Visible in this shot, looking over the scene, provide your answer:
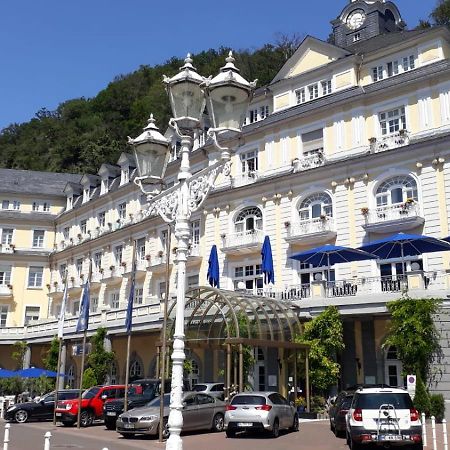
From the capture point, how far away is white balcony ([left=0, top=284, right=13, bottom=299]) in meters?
52.7

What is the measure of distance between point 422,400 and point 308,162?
14.9 m

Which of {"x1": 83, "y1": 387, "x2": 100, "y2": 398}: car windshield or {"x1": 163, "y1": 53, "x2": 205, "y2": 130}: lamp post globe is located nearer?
{"x1": 163, "y1": 53, "x2": 205, "y2": 130}: lamp post globe

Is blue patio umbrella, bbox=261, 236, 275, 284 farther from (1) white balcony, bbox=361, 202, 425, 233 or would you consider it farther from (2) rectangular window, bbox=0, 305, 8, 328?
(2) rectangular window, bbox=0, 305, 8, 328

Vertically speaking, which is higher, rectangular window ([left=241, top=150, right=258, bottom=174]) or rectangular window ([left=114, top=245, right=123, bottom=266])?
rectangular window ([left=241, top=150, right=258, bottom=174])

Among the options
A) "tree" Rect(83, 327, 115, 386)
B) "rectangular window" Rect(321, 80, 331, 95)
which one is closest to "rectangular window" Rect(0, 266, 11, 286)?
"tree" Rect(83, 327, 115, 386)

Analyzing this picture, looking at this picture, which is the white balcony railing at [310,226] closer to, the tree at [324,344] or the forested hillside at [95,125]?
the tree at [324,344]

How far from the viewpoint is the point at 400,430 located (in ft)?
46.7

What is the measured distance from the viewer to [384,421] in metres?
14.4

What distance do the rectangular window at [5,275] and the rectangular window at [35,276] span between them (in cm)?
178

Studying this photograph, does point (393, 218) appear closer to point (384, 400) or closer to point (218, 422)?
point (218, 422)

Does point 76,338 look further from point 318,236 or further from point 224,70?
point 224,70

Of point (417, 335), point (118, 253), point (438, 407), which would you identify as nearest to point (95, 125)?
point (118, 253)

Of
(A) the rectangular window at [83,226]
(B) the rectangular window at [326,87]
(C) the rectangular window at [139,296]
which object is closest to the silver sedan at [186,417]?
(B) the rectangular window at [326,87]

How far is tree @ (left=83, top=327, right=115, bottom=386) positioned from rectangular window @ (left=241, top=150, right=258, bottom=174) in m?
12.9
